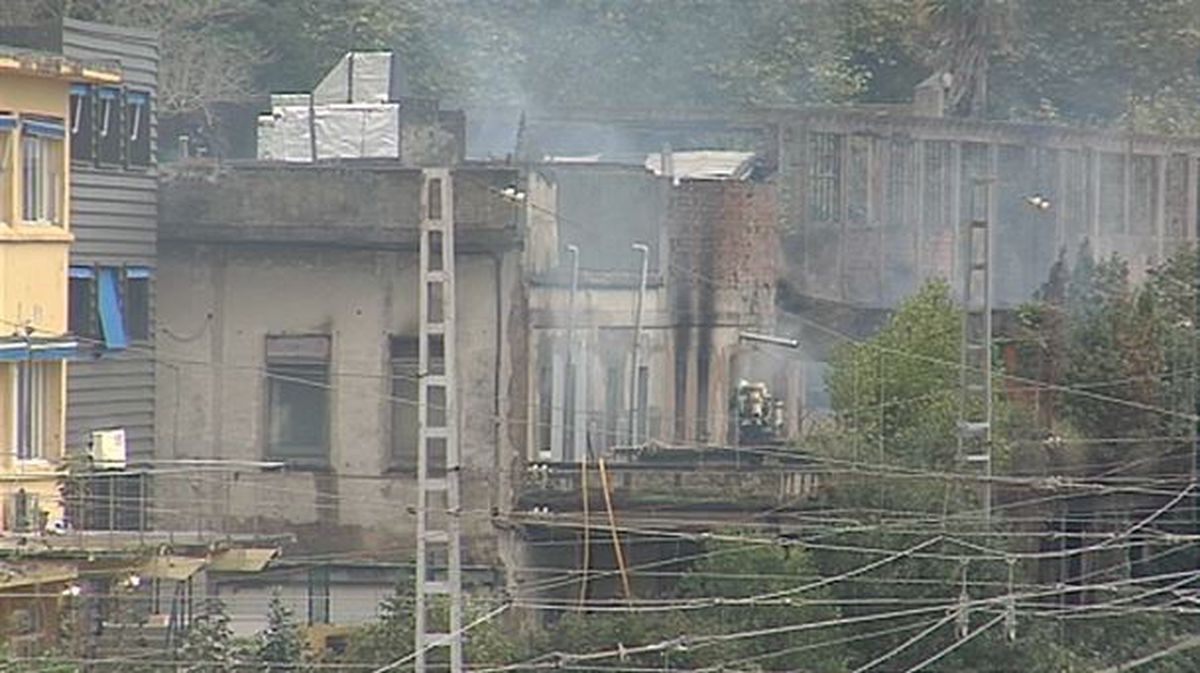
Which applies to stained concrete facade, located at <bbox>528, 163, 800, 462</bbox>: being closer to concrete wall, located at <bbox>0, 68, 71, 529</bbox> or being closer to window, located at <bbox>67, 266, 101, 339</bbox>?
window, located at <bbox>67, 266, 101, 339</bbox>

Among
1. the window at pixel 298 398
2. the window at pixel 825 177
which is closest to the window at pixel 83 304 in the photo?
the window at pixel 298 398

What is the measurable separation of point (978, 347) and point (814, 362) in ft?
37.8

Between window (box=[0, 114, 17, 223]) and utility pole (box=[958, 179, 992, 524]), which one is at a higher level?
window (box=[0, 114, 17, 223])

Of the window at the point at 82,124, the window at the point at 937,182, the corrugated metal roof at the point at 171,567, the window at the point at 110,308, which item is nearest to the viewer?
the corrugated metal roof at the point at 171,567

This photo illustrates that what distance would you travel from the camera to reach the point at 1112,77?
73125 mm

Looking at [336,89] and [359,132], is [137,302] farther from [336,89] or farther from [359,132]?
[336,89]

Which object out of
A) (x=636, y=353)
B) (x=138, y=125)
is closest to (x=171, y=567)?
(x=138, y=125)

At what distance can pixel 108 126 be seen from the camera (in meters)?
34.8

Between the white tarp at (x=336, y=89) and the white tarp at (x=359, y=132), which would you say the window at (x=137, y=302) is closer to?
the white tarp at (x=359, y=132)

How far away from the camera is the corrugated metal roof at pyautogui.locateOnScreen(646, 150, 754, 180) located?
4900 centimetres

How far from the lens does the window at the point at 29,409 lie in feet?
105

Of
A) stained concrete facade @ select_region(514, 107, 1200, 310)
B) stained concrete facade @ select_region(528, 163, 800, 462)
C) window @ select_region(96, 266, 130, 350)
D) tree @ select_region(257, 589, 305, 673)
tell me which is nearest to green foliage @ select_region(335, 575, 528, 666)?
tree @ select_region(257, 589, 305, 673)

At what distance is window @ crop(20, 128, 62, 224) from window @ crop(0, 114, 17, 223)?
1.04ft

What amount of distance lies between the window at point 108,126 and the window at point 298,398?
8.23 ft
